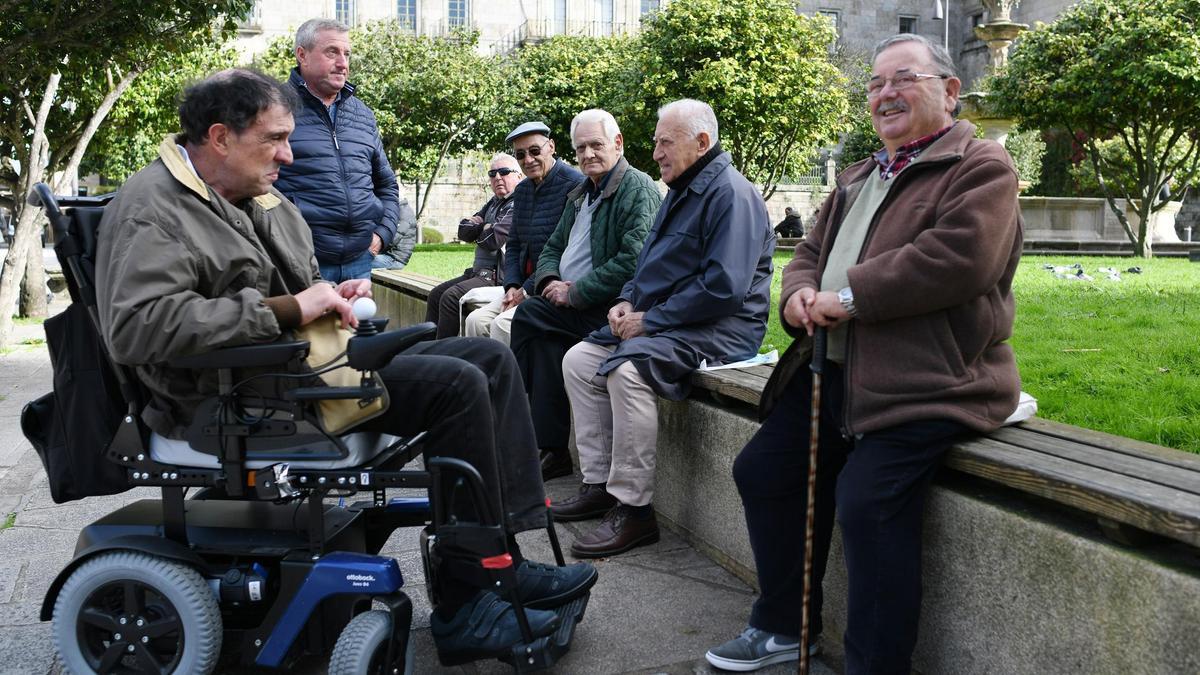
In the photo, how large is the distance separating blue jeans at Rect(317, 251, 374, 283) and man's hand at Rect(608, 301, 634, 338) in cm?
173

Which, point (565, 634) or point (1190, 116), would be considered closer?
point (565, 634)

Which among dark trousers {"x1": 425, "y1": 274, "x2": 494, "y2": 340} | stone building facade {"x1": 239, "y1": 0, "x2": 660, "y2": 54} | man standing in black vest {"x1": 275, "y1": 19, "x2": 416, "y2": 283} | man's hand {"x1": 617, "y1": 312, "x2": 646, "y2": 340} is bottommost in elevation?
dark trousers {"x1": 425, "y1": 274, "x2": 494, "y2": 340}

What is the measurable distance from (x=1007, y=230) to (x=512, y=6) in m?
47.3

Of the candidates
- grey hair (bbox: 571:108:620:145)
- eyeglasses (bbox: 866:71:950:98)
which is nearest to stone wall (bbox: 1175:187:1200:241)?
grey hair (bbox: 571:108:620:145)

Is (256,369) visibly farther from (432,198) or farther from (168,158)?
(432,198)

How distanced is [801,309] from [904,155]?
0.54 m

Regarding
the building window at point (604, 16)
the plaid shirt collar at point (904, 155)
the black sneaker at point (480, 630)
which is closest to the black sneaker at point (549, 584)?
the black sneaker at point (480, 630)

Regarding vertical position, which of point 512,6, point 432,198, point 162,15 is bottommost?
point 432,198

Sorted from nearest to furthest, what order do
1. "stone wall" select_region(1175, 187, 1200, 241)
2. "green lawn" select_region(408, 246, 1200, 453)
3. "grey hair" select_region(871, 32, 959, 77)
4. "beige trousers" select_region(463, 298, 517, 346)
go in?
1. "grey hair" select_region(871, 32, 959, 77)
2. "green lawn" select_region(408, 246, 1200, 453)
3. "beige trousers" select_region(463, 298, 517, 346)
4. "stone wall" select_region(1175, 187, 1200, 241)

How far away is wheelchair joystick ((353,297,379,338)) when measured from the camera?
305cm

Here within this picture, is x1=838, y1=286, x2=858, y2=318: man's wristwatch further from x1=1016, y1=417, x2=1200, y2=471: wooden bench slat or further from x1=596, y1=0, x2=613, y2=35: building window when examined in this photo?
x1=596, y1=0, x2=613, y2=35: building window

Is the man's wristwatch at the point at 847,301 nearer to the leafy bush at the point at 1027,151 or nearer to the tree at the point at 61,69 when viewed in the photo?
the tree at the point at 61,69

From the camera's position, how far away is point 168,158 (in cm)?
318

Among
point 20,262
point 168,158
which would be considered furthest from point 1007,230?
point 20,262
